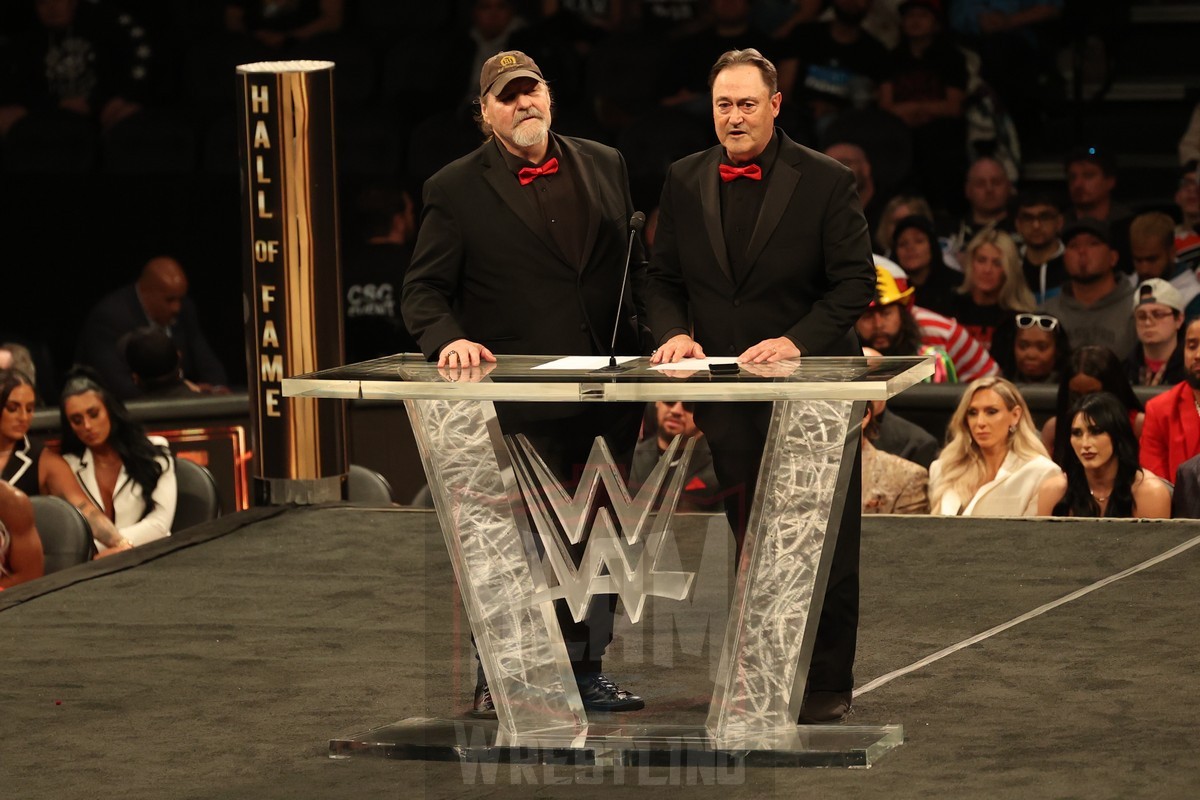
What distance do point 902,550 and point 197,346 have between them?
3.42m

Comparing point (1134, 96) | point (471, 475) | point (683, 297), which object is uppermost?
point (1134, 96)

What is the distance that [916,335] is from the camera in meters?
6.29

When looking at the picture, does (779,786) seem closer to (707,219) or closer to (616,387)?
(616,387)

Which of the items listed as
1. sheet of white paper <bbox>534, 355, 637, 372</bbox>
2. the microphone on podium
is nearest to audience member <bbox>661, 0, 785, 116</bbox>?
the microphone on podium

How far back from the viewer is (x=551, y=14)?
866 cm

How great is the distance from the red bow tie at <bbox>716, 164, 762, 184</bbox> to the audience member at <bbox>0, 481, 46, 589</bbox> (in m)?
2.41

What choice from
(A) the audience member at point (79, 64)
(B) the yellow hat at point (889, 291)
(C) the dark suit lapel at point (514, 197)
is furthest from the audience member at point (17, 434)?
(A) the audience member at point (79, 64)

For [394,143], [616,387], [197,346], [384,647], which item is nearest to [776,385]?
[616,387]

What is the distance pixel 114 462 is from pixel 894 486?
2261 mm

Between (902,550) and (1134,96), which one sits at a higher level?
(1134,96)

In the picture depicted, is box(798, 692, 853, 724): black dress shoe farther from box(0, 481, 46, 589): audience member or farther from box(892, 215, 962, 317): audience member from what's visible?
box(892, 215, 962, 317): audience member

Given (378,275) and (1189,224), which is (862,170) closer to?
(1189,224)

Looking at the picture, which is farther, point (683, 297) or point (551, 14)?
point (551, 14)

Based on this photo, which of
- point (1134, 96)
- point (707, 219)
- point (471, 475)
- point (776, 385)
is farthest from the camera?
point (1134, 96)
